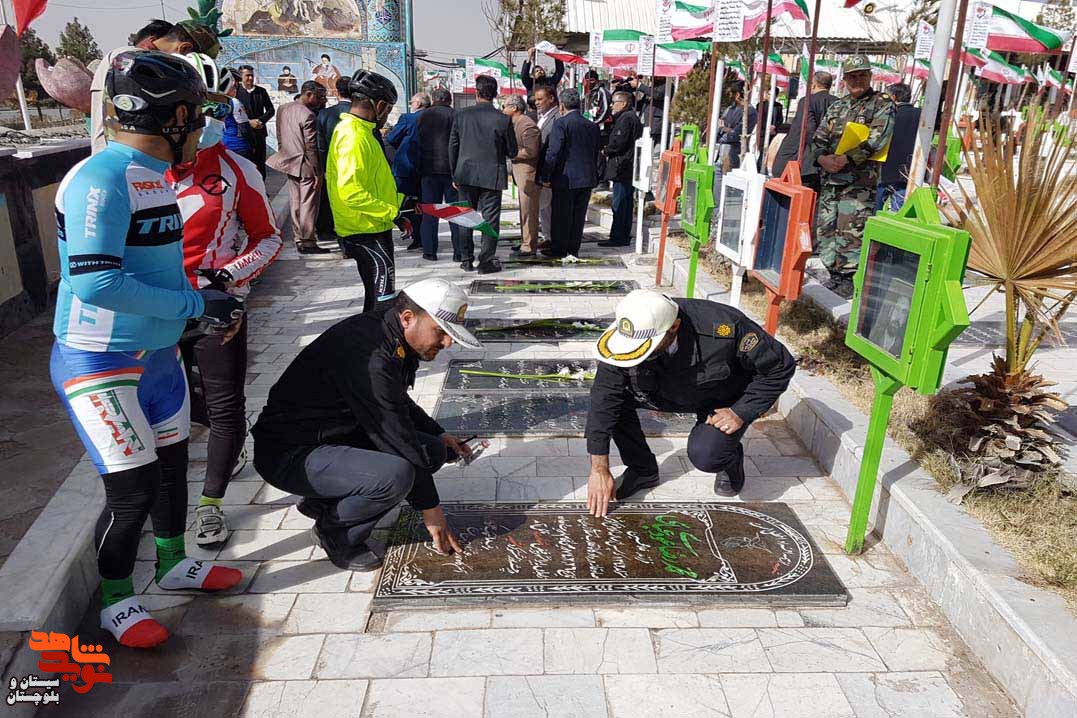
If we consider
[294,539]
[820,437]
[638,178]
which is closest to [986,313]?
[820,437]

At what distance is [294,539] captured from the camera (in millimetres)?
3391

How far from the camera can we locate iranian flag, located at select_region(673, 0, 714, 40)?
26.5 ft

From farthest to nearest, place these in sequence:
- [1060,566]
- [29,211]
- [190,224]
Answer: [29,211] < [190,224] < [1060,566]

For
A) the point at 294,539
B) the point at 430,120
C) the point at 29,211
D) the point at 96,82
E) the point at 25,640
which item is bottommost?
the point at 294,539

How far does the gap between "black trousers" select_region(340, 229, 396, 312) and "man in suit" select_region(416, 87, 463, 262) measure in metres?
3.52

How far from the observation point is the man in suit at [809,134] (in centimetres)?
700

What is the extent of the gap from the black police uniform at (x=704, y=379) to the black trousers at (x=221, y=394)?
1.57 metres

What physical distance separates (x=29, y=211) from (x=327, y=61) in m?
16.4

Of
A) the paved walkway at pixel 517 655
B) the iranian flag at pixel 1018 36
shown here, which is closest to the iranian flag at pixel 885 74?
the iranian flag at pixel 1018 36

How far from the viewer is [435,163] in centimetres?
875

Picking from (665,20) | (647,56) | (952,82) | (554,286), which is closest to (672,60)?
(647,56)

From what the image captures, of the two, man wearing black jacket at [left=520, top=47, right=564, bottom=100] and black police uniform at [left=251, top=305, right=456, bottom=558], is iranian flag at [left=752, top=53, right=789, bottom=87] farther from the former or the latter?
black police uniform at [left=251, top=305, right=456, bottom=558]

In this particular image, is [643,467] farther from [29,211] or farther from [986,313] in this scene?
[29,211]

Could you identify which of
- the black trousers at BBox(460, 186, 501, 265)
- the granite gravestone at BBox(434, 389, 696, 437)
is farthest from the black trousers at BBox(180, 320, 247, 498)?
the black trousers at BBox(460, 186, 501, 265)
